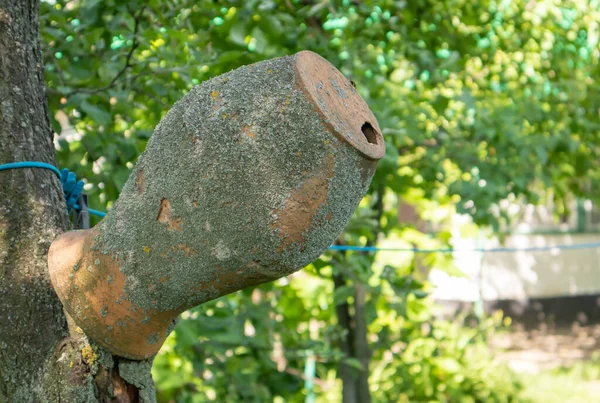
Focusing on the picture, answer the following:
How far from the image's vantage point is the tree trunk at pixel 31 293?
1.46m

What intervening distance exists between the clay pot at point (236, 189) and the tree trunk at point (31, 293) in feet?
0.53

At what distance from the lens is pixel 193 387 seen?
3.80m

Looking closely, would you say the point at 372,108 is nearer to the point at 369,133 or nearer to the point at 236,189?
the point at 369,133

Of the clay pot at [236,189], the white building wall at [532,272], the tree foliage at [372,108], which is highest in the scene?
the clay pot at [236,189]

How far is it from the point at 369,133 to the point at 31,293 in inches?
30.9

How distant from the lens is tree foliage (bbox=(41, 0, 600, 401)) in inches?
106

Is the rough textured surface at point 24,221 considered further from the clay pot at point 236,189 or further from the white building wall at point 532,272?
the white building wall at point 532,272

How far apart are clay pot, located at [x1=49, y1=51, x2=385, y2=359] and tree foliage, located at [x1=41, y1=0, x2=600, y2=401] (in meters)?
1.28

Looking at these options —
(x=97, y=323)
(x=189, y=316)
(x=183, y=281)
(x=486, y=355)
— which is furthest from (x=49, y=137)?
(x=486, y=355)

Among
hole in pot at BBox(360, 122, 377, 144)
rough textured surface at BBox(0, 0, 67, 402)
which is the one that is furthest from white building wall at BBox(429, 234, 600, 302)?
hole in pot at BBox(360, 122, 377, 144)

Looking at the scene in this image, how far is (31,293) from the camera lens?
4.94ft

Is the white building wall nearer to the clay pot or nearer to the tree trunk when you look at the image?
the tree trunk

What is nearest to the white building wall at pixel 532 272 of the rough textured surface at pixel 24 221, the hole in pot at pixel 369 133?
the rough textured surface at pixel 24 221

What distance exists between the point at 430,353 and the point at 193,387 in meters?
1.90
